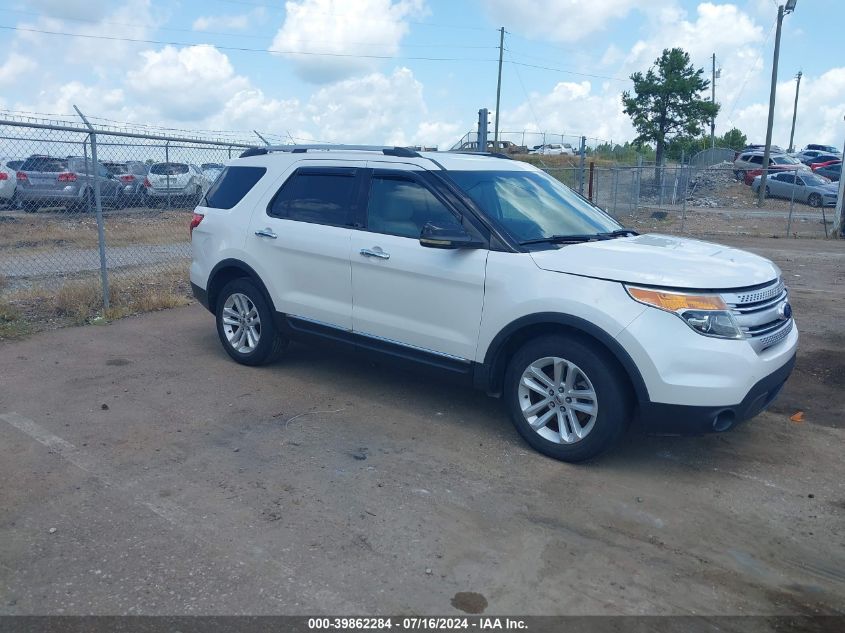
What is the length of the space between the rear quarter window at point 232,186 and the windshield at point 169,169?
6.95 meters

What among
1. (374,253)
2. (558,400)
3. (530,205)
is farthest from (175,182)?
(558,400)

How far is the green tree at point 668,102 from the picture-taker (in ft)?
128

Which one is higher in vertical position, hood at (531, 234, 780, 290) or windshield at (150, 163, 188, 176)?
windshield at (150, 163, 188, 176)

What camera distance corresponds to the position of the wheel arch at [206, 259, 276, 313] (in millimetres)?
6562

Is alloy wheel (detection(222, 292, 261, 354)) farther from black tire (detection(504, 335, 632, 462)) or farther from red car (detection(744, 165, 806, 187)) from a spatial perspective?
red car (detection(744, 165, 806, 187))

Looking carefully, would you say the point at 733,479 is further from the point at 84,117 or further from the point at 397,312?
the point at 84,117

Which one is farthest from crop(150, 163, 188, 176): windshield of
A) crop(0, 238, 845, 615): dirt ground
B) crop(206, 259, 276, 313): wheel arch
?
crop(0, 238, 845, 615): dirt ground

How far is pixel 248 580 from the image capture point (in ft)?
11.5

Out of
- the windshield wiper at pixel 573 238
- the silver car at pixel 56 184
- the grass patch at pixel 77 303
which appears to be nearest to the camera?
the windshield wiper at pixel 573 238

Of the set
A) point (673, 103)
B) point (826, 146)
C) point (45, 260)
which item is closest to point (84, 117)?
point (45, 260)

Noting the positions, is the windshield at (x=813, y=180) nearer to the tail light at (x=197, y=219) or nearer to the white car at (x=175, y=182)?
the white car at (x=175, y=182)

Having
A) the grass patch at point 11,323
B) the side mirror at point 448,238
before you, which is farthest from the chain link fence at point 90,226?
the side mirror at point 448,238

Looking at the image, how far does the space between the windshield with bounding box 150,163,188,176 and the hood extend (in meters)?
10.3

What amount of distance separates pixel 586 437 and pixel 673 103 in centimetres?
3866
